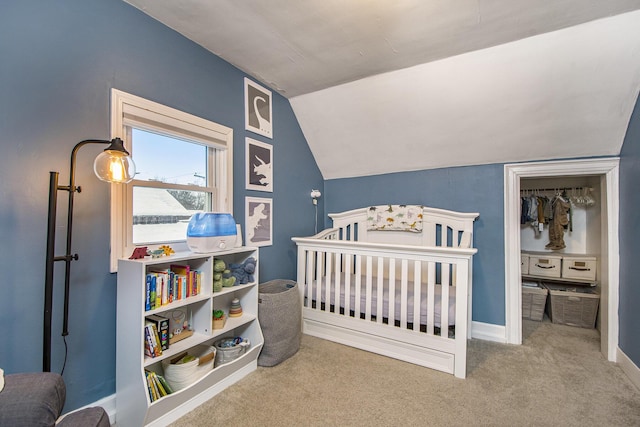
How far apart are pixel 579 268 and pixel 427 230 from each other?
5.97 ft

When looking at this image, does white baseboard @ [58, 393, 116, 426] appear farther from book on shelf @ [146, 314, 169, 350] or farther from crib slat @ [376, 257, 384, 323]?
crib slat @ [376, 257, 384, 323]

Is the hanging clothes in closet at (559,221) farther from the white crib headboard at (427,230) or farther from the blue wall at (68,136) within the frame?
the blue wall at (68,136)

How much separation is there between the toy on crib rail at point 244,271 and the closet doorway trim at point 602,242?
2.37m

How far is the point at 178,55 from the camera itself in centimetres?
192

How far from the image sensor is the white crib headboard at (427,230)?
2.71 metres

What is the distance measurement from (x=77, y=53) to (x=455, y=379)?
310 centimetres

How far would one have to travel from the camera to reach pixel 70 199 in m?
1.31

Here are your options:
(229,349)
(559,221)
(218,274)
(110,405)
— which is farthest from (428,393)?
(559,221)

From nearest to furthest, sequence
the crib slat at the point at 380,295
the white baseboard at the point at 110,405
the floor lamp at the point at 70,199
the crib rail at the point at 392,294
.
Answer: the floor lamp at the point at 70,199 < the white baseboard at the point at 110,405 < the crib rail at the point at 392,294 < the crib slat at the point at 380,295

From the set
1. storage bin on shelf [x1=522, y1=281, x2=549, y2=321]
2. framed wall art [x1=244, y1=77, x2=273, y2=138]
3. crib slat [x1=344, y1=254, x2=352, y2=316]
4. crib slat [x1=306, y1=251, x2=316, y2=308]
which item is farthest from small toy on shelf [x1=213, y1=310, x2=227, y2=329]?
storage bin on shelf [x1=522, y1=281, x2=549, y2=321]

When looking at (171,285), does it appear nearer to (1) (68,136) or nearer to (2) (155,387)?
(2) (155,387)

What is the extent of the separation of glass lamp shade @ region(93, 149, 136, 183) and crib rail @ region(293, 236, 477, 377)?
165cm

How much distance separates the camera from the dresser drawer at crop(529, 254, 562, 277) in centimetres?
316

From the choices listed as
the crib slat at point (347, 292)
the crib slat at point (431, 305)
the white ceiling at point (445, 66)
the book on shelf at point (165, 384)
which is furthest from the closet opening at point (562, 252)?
the book on shelf at point (165, 384)
